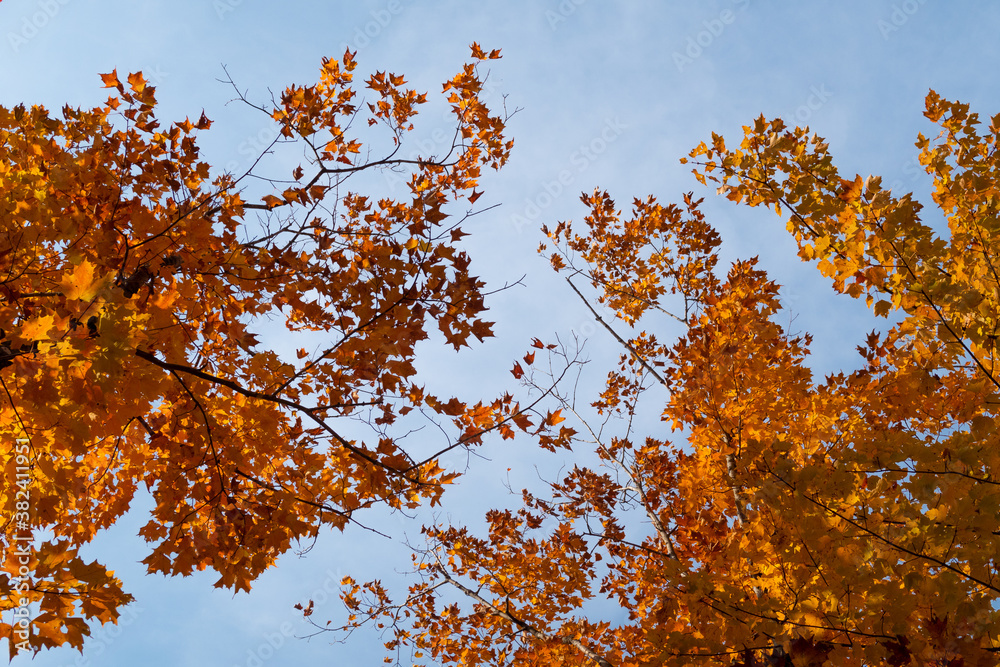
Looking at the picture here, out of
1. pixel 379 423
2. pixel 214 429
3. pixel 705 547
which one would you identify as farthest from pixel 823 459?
pixel 214 429

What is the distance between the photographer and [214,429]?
12.3 feet

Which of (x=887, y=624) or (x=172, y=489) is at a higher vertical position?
(x=172, y=489)

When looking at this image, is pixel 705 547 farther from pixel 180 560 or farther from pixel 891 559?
pixel 180 560

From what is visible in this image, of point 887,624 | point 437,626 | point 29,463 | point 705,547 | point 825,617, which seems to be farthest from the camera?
point 437,626

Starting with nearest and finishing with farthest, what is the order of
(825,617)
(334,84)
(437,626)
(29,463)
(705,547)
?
1. (825,617)
2. (29,463)
3. (334,84)
4. (705,547)
5. (437,626)

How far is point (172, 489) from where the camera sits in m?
3.78

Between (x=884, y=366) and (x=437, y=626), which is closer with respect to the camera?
(x=884, y=366)

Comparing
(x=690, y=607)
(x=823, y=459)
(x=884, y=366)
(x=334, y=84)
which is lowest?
(x=690, y=607)

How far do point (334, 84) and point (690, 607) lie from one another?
17.6 ft

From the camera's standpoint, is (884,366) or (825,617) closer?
(825,617)

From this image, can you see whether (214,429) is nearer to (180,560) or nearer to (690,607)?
(180,560)

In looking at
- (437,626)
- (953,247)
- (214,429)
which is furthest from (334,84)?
(437,626)

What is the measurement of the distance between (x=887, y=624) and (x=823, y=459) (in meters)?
2.09

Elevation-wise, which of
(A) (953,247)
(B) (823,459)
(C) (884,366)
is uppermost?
(C) (884,366)
